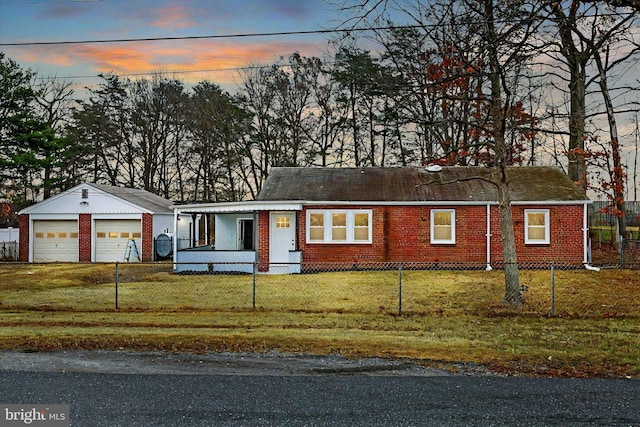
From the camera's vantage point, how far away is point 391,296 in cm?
1744

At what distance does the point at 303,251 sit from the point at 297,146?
16.7m

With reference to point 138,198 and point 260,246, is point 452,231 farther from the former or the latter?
point 138,198

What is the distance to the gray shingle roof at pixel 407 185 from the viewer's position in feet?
81.7

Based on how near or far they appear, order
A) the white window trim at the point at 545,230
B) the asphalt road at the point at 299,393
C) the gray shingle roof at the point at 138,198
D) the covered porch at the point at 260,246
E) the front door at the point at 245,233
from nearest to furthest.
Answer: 1. the asphalt road at the point at 299,393
2. the covered porch at the point at 260,246
3. the white window trim at the point at 545,230
4. the front door at the point at 245,233
5. the gray shingle roof at the point at 138,198

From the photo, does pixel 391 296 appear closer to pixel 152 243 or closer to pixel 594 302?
pixel 594 302

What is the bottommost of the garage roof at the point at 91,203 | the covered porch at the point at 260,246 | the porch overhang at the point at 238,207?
the covered porch at the point at 260,246

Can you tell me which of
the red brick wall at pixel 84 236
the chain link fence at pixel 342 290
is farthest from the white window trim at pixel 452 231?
the red brick wall at pixel 84 236

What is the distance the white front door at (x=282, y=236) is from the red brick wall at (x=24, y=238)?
15675mm

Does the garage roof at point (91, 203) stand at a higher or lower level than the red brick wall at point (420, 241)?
higher

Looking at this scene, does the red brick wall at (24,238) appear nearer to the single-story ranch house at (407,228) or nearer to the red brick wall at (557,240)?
the single-story ranch house at (407,228)

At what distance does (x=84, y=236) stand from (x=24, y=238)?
3.58m

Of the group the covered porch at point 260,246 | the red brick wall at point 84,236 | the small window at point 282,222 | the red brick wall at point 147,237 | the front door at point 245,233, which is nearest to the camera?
the covered porch at point 260,246

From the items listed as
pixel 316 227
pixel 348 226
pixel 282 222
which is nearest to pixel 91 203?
pixel 282 222

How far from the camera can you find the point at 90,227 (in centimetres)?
3164
